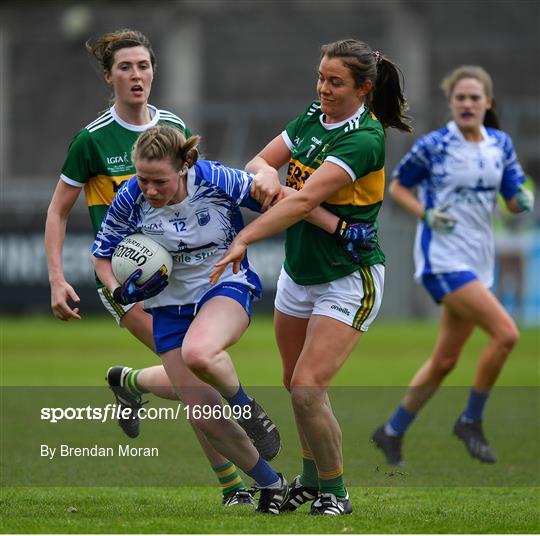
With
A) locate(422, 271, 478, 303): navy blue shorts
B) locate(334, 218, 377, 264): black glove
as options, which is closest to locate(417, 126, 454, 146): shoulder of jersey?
locate(422, 271, 478, 303): navy blue shorts

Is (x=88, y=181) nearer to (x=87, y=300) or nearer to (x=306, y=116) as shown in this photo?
(x=306, y=116)

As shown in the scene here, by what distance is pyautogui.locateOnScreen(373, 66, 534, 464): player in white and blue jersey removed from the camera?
28.0 ft

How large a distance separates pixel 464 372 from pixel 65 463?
6552 millimetres

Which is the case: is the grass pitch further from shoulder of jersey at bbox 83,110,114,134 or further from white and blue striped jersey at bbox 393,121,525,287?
shoulder of jersey at bbox 83,110,114,134

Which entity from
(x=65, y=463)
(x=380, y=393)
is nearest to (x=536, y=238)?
(x=380, y=393)

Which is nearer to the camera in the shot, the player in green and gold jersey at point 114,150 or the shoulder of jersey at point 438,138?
the player in green and gold jersey at point 114,150

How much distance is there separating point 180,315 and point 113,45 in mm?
1589

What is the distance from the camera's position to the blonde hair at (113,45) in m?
6.85

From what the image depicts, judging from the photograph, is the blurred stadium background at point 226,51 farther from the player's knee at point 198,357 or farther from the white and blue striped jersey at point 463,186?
the player's knee at point 198,357

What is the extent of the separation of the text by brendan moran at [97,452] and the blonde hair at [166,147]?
8.76 ft

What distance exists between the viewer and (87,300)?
20.3 metres

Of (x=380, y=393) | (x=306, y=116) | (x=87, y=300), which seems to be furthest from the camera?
(x=87, y=300)

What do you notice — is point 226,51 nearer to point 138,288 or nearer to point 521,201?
point 521,201

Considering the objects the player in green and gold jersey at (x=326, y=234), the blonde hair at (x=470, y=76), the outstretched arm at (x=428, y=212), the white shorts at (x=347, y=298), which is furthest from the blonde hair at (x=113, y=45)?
the blonde hair at (x=470, y=76)
